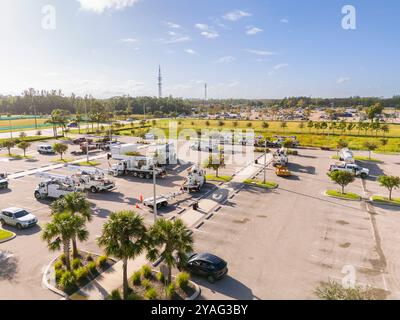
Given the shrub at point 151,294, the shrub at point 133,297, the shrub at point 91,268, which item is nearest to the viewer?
the shrub at point 133,297

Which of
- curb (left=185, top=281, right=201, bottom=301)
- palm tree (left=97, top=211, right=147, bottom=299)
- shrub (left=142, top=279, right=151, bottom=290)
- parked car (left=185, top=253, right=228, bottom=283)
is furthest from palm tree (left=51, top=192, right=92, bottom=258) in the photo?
curb (left=185, top=281, right=201, bottom=301)

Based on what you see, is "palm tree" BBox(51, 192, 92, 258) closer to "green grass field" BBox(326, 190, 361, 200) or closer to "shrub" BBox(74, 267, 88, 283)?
"shrub" BBox(74, 267, 88, 283)

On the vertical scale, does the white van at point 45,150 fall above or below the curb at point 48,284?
above

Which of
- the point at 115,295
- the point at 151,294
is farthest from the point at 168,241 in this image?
the point at 115,295

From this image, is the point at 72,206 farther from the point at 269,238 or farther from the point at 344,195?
the point at 344,195

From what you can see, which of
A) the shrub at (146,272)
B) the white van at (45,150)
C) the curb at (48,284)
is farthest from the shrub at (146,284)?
the white van at (45,150)

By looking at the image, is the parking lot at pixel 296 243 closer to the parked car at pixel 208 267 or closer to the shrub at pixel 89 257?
the parked car at pixel 208 267

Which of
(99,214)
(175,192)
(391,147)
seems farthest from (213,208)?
(391,147)
